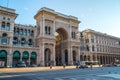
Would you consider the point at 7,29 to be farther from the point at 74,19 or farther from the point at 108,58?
the point at 108,58

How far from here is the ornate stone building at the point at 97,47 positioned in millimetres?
75188

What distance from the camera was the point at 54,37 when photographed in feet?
184

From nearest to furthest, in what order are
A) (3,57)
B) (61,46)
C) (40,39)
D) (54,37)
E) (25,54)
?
(3,57)
(25,54)
(40,39)
(54,37)
(61,46)

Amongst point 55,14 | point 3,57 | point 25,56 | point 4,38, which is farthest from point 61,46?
point 3,57

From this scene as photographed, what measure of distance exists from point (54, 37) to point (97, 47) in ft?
110

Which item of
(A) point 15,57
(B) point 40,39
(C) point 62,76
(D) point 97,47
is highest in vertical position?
(B) point 40,39

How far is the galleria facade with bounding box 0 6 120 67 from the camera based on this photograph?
47.7 m

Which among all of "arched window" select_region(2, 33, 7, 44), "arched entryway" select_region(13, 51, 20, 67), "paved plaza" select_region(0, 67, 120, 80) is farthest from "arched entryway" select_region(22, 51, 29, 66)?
"paved plaza" select_region(0, 67, 120, 80)

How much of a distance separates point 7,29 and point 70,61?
2829cm

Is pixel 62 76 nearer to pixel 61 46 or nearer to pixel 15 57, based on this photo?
pixel 15 57

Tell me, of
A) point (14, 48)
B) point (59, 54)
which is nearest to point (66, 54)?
point (59, 54)

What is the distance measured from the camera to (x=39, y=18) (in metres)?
56.9

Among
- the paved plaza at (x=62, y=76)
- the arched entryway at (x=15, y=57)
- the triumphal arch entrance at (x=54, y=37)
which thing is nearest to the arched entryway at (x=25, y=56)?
the arched entryway at (x=15, y=57)

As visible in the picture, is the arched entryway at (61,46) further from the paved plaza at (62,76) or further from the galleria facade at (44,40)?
the paved plaza at (62,76)
